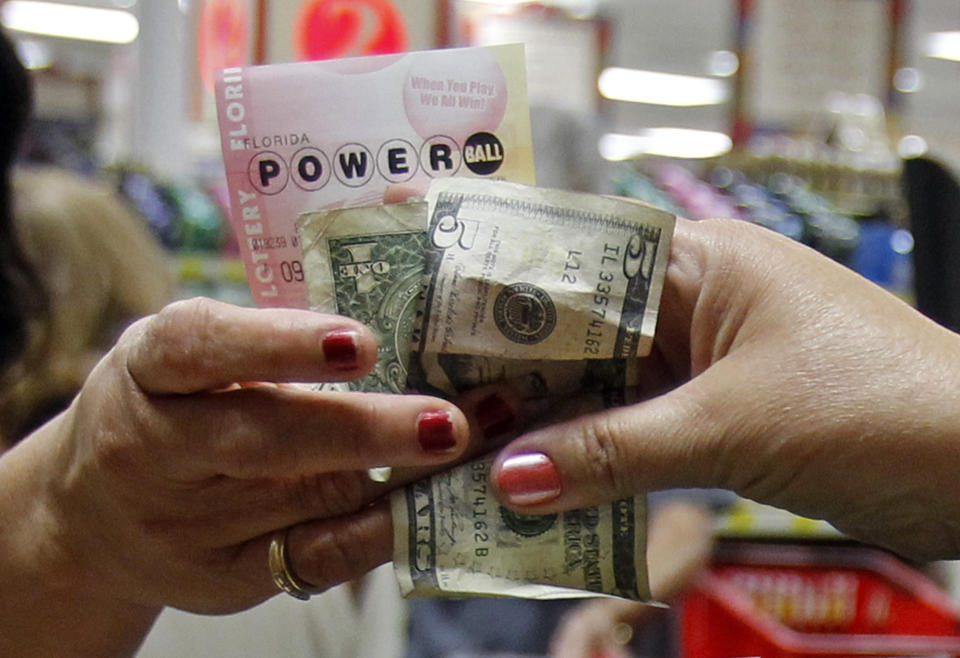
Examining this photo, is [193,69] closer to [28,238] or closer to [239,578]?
[28,238]

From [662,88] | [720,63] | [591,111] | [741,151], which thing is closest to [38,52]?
[662,88]

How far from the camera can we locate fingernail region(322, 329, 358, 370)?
27.2 inches

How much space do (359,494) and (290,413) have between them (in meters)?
0.12

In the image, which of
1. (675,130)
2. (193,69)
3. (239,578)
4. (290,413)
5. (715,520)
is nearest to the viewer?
(290,413)

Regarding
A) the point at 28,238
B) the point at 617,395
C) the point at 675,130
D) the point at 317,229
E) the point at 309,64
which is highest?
the point at 309,64

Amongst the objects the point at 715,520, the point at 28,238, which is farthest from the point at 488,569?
the point at 715,520

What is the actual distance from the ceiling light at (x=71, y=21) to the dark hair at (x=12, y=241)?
24.2 feet

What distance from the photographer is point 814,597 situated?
2633 mm

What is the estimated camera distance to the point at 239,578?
88 cm

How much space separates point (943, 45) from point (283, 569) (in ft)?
31.5

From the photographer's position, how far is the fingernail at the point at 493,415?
82cm

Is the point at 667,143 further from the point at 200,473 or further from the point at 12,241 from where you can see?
the point at 200,473

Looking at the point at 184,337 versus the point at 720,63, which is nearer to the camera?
the point at 184,337

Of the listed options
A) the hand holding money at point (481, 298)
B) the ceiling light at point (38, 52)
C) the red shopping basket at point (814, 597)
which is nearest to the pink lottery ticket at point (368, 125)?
the hand holding money at point (481, 298)
